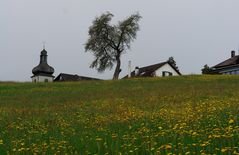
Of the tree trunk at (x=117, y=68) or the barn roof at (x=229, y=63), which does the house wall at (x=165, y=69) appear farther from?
the tree trunk at (x=117, y=68)

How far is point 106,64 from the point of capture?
3191 inches

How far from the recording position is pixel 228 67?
295 ft

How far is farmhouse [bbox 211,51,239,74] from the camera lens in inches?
3469

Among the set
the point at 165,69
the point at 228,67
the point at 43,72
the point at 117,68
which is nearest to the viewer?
the point at 117,68

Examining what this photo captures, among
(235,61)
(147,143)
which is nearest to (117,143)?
(147,143)

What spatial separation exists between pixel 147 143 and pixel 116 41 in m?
72.5

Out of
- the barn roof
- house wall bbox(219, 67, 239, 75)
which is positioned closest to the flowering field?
house wall bbox(219, 67, 239, 75)

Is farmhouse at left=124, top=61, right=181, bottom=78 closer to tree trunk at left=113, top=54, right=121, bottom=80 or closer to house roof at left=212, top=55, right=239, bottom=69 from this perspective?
house roof at left=212, top=55, right=239, bottom=69

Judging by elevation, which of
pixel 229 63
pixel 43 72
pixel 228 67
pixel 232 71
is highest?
pixel 43 72

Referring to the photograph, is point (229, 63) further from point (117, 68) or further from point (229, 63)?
point (117, 68)

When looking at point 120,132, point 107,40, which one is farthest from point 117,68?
point 120,132

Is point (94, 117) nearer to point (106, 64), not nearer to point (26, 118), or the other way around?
point (26, 118)

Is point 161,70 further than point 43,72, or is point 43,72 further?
point 43,72

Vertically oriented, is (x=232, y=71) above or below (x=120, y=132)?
above
